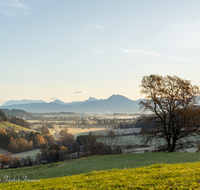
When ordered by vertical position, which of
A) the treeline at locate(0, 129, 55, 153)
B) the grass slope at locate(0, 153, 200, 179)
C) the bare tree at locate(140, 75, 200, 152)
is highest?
the bare tree at locate(140, 75, 200, 152)

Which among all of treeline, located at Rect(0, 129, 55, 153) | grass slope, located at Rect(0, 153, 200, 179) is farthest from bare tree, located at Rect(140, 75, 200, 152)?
treeline, located at Rect(0, 129, 55, 153)

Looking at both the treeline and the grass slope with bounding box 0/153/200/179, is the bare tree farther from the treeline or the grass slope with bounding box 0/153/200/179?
the treeline

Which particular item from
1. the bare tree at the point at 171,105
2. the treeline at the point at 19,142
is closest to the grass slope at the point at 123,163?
the bare tree at the point at 171,105

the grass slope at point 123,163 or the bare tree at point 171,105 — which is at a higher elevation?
the bare tree at point 171,105

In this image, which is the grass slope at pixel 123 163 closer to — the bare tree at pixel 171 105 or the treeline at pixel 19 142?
the bare tree at pixel 171 105

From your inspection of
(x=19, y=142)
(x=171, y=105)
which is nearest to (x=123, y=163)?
(x=171, y=105)

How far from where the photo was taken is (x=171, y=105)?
115ft

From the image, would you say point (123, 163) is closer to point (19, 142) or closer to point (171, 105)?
point (171, 105)

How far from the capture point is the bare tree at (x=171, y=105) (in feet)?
111

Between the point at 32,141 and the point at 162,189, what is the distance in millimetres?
154870

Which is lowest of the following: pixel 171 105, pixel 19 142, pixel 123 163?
pixel 19 142

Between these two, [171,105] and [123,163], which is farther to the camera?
[171,105]

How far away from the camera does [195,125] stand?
32.6 meters

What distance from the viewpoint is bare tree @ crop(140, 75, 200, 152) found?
33688 mm
